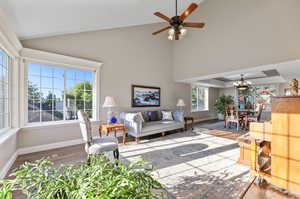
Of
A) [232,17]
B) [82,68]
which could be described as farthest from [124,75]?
Result: [232,17]

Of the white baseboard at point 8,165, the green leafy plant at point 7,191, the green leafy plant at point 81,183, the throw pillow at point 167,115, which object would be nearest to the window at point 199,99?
the throw pillow at point 167,115

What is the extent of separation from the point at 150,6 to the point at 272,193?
4.82 meters

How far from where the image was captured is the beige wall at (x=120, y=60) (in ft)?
11.1

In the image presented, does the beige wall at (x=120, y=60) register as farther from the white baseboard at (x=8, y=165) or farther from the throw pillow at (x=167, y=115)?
the throw pillow at (x=167, y=115)

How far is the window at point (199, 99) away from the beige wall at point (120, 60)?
1328 millimetres

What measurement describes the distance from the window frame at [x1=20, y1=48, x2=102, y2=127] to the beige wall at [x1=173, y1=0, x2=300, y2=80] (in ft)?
11.8

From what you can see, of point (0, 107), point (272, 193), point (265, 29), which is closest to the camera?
point (272, 193)

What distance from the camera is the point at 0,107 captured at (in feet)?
8.09

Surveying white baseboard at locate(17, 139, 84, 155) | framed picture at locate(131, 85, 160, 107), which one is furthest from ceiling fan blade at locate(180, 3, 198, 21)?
white baseboard at locate(17, 139, 84, 155)

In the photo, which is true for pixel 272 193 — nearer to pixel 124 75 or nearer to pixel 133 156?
pixel 133 156

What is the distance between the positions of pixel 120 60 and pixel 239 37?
3.84 metres

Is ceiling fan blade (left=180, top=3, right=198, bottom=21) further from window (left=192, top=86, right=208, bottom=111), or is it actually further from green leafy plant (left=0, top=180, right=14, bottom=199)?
window (left=192, top=86, right=208, bottom=111)

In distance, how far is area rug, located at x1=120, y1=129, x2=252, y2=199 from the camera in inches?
74.6

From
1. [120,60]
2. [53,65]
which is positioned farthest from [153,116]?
[53,65]
